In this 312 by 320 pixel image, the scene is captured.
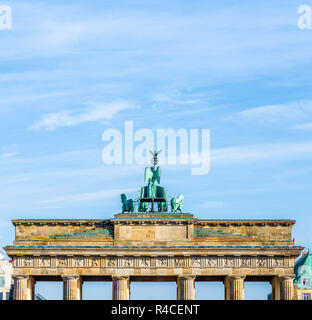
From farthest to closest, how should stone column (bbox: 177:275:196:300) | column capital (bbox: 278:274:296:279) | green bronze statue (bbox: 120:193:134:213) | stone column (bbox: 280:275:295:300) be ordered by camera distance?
green bronze statue (bbox: 120:193:134:213) → column capital (bbox: 278:274:296:279) → stone column (bbox: 280:275:295:300) → stone column (bbox: 177:275:196:300)

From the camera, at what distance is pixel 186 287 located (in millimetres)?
86938

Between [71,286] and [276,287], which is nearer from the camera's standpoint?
[71,286]

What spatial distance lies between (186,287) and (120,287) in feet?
21.3

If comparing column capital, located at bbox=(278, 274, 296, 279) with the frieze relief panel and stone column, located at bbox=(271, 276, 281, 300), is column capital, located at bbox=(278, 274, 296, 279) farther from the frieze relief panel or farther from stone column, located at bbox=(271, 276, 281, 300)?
the frieze relief panel

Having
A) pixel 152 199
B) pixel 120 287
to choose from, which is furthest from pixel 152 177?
pixel 120 287

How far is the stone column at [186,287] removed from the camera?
3418 inches

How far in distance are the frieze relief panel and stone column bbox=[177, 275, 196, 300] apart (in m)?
1.24

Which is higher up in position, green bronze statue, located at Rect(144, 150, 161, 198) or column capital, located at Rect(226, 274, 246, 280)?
green bronze statue, located at Rect(144, 150, 161, 198)

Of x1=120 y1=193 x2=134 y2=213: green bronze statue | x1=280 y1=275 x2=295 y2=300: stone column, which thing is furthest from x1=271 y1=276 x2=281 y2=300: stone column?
x1=120 y1=193 x2=134 y2=213: green bronze statue

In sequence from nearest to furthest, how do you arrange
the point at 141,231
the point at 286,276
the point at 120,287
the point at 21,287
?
the point at 120,287
the point at 21,287
the point at 286,276
the point at 141,231

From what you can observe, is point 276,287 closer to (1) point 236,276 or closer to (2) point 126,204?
(1) point 236,276

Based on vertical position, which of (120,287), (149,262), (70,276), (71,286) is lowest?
(120,287)

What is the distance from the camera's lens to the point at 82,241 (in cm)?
8788

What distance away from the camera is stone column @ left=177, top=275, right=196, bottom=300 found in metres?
86.8
